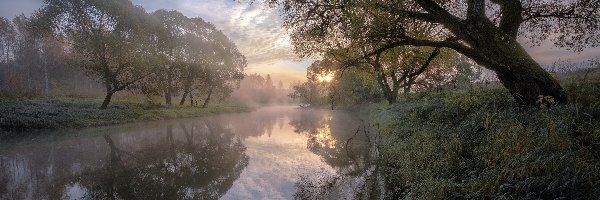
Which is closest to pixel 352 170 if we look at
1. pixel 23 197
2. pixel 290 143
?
pixel 290 143

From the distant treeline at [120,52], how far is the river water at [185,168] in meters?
14.9

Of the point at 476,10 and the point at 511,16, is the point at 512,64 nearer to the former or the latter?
the point at 476,10

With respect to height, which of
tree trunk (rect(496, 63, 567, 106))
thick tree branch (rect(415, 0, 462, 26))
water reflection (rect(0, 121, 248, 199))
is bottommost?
water reflection (rect(0, 121, 248, 199))

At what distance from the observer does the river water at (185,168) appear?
11.0m

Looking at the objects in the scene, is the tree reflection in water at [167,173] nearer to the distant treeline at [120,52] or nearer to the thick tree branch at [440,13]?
the thick tree branch at [440,13]

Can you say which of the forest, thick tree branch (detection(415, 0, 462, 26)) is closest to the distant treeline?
the forest

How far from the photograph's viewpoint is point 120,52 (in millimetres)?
35219

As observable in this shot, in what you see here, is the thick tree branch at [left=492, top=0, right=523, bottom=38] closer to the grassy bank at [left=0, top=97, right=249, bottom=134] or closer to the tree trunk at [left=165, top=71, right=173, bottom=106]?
the grassy bank at [left=0, top=97, right=249, bottom=134]

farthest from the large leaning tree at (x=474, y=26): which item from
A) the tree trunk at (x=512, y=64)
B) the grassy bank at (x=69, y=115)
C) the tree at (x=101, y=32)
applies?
the tree at (x=101, y=32)

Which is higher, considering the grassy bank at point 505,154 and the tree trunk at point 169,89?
the tree trunk at point 169,89

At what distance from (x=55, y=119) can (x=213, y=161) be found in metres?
Result: 19.2

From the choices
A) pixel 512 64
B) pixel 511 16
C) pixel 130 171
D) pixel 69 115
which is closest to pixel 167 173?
pixel 130 171

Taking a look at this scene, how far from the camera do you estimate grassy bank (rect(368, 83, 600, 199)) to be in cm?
555

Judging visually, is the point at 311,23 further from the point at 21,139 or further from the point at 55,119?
the point at 55,119
